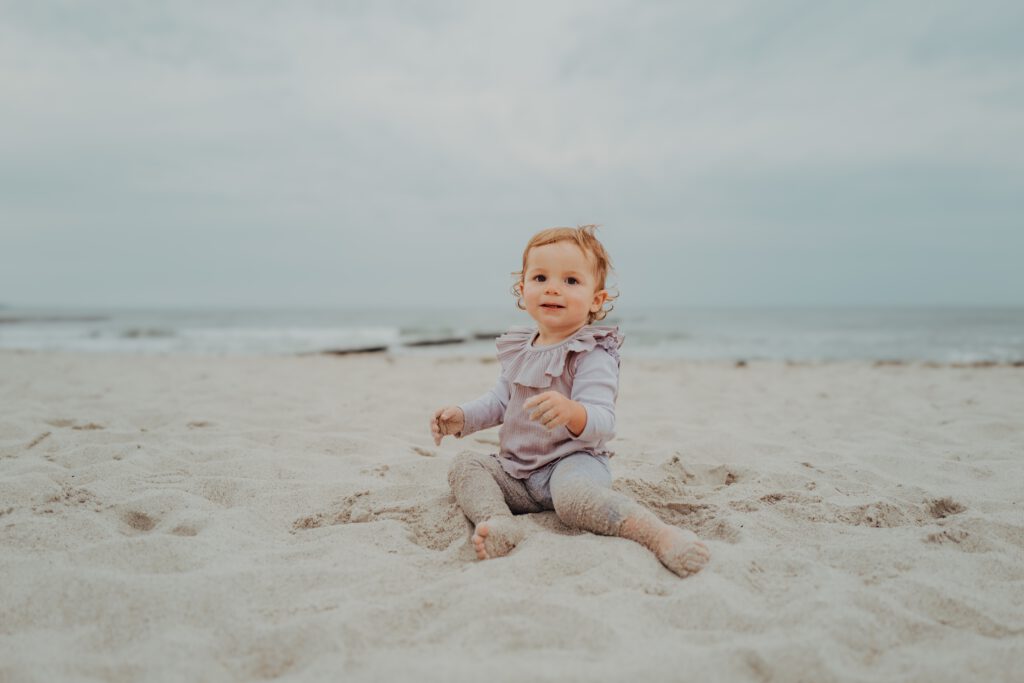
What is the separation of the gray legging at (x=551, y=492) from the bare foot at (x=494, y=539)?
16cm

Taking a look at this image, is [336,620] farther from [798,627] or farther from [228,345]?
[228,345]

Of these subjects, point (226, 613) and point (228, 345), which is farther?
point (228, 345)

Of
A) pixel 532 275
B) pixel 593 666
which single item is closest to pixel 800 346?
pixel 532 275

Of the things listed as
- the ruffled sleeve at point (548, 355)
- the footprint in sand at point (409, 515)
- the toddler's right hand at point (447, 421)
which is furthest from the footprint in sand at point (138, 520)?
the ruffled sleeve at point (548, 355)

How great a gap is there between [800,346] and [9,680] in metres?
17.0

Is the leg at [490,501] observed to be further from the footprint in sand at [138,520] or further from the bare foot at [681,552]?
the footprint in sand at [138,520]

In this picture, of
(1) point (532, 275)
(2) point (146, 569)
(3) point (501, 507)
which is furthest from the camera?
(1) point (532, 275)

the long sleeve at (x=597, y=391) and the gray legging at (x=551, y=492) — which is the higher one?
the long sleeve at (x=597, y=391)

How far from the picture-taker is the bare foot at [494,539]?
7.05ft

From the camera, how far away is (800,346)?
53.4ft

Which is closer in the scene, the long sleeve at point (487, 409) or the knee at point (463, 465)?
the knee at point (463, 465)

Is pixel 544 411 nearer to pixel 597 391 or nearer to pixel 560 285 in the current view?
pixel 597 391

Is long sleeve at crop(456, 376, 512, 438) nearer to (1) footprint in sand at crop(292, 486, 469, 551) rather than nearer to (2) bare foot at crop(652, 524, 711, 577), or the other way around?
(1) footprint in sand at crop(292, 486, 469, 551)

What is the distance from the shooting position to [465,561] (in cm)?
217
